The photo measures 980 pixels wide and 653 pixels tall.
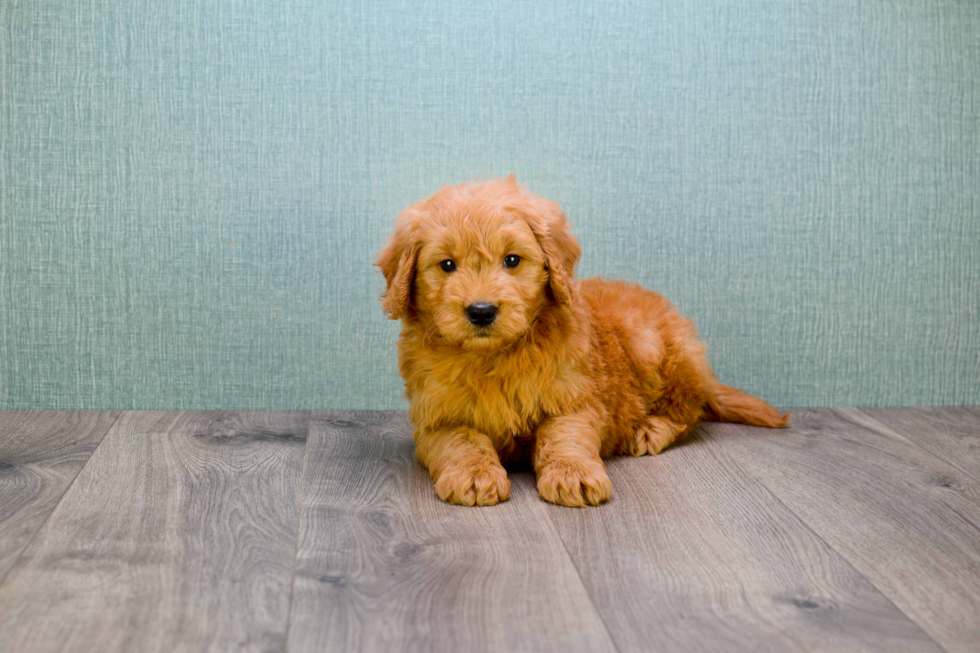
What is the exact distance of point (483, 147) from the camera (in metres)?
3.00

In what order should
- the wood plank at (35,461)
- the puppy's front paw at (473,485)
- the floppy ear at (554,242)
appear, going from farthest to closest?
the floppy ear at (554,242)
the puppy's front paw at (473,485)
the wood plank at (35,461)

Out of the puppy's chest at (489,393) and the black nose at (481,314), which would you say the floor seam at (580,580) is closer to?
the puppy's chest at (489,393)

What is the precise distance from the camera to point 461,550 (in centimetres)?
184

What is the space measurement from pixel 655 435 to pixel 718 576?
0.94 m

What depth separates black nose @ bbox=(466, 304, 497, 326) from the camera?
2125 mm

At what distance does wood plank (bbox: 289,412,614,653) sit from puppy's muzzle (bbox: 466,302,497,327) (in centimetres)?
44

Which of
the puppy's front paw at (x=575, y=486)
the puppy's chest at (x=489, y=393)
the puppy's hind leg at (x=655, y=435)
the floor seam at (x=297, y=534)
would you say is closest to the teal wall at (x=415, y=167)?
the floor seam at (x=297, y=534)

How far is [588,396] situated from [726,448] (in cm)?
57

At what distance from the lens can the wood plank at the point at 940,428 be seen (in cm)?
264

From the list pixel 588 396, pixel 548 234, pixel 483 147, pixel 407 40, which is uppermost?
pixel 407 40

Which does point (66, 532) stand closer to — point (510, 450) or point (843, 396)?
point (510, 450)

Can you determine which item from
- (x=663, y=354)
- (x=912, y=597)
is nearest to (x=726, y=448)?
(x=663, y=354)

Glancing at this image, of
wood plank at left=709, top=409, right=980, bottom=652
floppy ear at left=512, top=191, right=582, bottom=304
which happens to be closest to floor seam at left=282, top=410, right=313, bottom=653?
floppy ear at left=512, top=191, right=582, bottom=304

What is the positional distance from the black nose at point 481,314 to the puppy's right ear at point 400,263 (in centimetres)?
23
